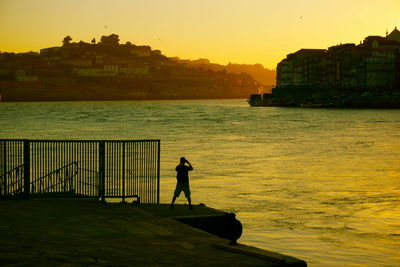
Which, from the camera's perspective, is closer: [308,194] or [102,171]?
[102,171]

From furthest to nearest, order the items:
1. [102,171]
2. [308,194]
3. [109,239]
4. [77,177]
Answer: [308,194] < [77,177] < [102,171] < [109,239]

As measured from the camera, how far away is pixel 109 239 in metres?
13.7

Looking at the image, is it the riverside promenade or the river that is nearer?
the riverside promenade

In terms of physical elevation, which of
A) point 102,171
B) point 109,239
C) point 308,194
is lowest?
point 308,194

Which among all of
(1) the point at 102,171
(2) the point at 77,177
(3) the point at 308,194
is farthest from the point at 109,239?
(3) the point at 308,194

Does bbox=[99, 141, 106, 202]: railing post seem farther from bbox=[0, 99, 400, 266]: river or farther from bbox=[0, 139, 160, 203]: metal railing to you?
bbox=[0, 99, 400, 266]: river

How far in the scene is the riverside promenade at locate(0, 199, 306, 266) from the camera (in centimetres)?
1188

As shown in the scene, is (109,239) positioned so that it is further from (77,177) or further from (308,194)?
(308,194)

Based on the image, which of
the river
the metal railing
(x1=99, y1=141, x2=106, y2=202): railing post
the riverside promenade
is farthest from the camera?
the river

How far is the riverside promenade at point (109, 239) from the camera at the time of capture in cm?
1188

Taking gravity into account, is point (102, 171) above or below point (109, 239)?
above

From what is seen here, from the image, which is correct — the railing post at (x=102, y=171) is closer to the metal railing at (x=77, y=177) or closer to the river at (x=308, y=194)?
the metal railing at (x=77, y=177)

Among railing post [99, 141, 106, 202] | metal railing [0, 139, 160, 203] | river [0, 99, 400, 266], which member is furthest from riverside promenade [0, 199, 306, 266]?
river [0, 99, 400, 266]

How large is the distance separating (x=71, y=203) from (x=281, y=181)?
57.5 ft
